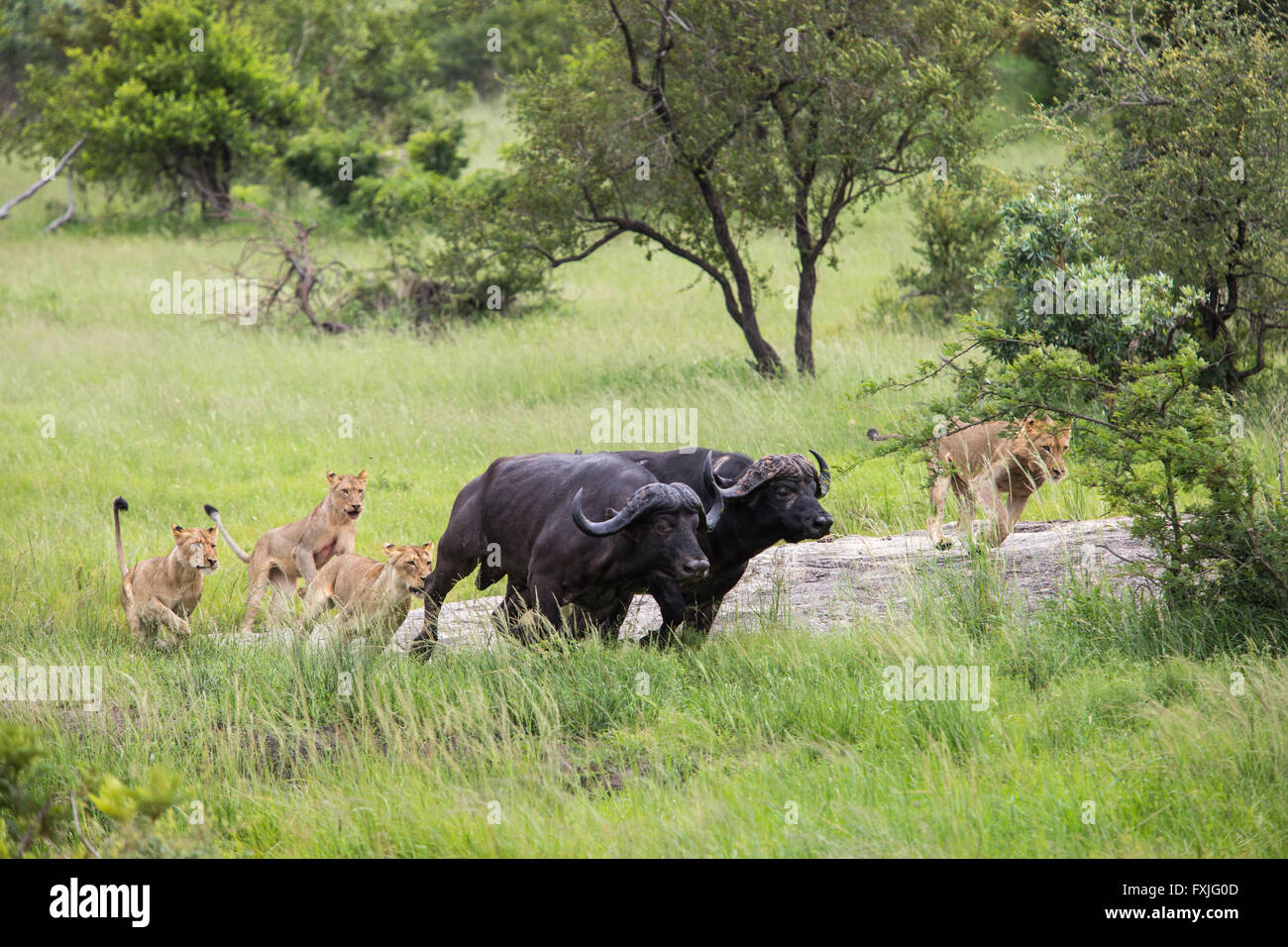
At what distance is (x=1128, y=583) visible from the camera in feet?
26.3

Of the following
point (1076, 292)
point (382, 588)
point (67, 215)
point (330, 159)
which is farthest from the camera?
point (67, 215)

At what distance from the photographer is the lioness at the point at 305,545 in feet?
32.2

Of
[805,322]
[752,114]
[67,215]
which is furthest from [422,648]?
[67,215]

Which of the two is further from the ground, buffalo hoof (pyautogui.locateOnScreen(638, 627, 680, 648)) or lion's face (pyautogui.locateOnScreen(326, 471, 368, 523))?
lion's face (pyautogui.locateOnScreen(326, 471, 368, 523))

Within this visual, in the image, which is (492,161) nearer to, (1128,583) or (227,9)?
(227,9)

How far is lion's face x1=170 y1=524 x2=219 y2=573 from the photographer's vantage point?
8.77m

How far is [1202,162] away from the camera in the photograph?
12734 mm

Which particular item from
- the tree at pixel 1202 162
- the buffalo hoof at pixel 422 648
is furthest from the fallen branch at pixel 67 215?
the buffalo hoof at pixel 422 648

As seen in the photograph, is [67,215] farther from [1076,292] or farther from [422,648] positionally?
[422,648]

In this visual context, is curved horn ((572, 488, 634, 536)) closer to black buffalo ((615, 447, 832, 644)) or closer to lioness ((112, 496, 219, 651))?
black buffalo ((615, 447, 832, 644))

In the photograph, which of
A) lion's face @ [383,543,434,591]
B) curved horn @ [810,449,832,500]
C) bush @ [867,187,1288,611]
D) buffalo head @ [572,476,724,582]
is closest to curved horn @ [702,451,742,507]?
buffalo head @ [572,476,724,582]

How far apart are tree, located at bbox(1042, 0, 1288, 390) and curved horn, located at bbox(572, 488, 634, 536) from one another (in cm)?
782

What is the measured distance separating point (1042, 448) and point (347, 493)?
5613mm
